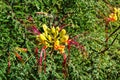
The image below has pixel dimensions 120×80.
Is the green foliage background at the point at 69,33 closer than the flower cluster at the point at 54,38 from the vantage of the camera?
No

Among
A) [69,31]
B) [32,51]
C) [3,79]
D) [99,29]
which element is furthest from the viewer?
[99,29]

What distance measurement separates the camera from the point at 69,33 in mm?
2705

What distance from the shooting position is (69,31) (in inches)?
107

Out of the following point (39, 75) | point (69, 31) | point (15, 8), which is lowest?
point (39, 75)

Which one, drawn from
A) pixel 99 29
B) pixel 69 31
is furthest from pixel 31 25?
pixel 99 29

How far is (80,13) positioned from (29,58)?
0.69 m

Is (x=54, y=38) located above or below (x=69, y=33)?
above

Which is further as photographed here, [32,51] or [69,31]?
[69,31]

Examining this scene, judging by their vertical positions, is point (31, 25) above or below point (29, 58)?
above

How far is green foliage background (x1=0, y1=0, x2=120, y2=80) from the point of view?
236 centimetres

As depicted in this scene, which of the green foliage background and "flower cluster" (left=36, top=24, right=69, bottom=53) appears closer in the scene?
"flower cluster" (left=36, top=24, right=69, bottom=53)

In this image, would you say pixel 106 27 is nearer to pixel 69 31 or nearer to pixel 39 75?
pixel 69 31

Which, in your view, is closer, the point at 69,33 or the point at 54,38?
the point at 54,38

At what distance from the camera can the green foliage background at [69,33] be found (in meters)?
2.36
